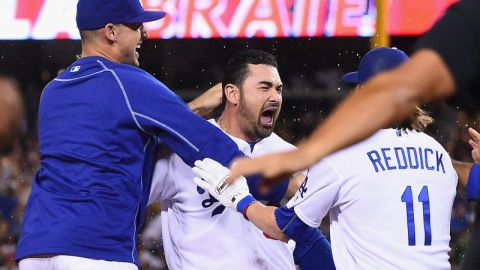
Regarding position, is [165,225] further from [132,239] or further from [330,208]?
[330,208]

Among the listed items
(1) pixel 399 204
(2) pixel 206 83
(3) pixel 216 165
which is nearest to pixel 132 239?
(3) pixel 216 165

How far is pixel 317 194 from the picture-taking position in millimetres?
2912

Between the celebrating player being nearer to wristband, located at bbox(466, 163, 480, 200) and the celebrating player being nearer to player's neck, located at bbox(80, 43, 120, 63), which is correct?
wristband, located at bbox(466, 163, 480, 200)

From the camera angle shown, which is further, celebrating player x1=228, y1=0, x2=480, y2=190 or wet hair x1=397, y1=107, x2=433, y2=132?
wet hair x1=397, y1=107, x2=433, y2=132

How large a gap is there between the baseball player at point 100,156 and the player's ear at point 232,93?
2.12ft

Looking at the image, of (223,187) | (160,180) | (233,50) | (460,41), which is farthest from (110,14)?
(233,50)

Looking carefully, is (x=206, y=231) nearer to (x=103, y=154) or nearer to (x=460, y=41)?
(x=103, y=154)

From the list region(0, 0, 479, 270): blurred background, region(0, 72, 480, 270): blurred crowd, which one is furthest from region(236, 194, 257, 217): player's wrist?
region(0, 72, 480, 270): blurred crowd

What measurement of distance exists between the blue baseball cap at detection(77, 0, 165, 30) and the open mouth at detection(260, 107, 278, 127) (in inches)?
25.1

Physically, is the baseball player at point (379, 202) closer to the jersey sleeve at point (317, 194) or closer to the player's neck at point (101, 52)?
the jersey sleeve at point (317, 194)

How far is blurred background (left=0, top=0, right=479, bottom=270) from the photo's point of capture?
517cm

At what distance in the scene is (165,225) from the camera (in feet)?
11.7

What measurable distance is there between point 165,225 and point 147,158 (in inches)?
16.5

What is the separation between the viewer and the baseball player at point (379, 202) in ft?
9.56
